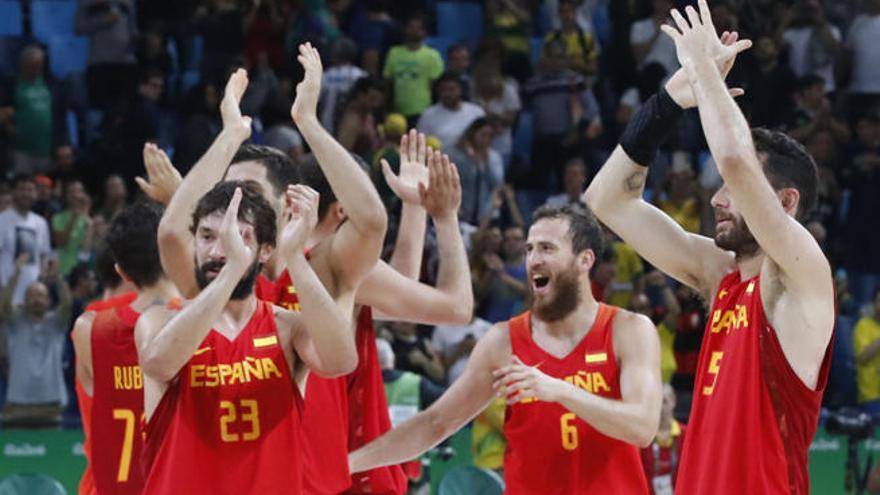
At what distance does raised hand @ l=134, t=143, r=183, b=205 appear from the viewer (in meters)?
7.75

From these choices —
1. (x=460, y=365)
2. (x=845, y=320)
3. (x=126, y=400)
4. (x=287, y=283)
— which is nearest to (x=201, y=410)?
(x=287, y=283)

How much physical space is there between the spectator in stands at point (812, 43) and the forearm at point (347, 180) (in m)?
12.7

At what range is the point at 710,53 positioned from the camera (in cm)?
601

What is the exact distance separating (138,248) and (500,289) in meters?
7.97

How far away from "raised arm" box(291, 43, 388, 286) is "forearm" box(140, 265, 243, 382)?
0.91 m

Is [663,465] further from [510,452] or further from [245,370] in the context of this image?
[245,370]

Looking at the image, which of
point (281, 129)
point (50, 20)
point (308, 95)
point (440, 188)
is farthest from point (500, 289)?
point (308, 95)

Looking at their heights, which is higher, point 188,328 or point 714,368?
point 188,328

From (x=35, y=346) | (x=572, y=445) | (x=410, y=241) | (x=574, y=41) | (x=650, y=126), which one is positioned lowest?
(x=35, y=346)

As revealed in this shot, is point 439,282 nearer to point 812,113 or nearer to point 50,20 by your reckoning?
point 812,113

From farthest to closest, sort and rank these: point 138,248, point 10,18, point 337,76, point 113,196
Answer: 1. point 10,18
2. point 337,76
3. point 113,196
4. point 138,248

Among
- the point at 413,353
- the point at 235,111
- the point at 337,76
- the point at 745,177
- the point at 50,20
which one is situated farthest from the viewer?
the point at 50,20

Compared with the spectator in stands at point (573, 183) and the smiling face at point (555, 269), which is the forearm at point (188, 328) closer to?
the smiling face at point (555, 269)

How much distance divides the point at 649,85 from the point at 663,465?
657cm
